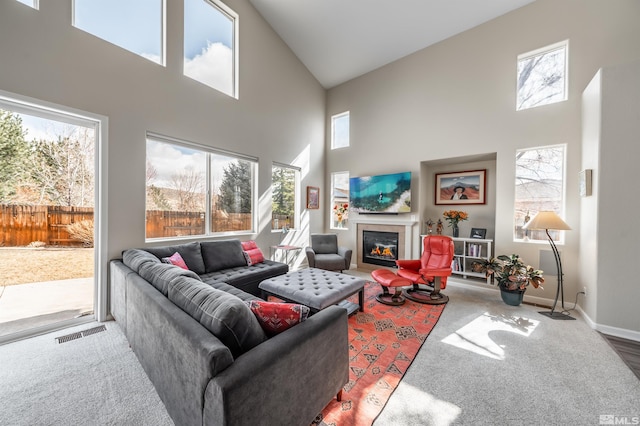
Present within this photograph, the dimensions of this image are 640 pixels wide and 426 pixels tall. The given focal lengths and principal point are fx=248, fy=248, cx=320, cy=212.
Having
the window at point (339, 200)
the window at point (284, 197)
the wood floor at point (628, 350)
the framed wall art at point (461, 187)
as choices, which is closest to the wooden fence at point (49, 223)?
the window at point (284, 197)

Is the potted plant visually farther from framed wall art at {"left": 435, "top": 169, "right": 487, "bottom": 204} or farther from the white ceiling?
the white ceiling

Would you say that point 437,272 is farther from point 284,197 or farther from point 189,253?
point 189,253

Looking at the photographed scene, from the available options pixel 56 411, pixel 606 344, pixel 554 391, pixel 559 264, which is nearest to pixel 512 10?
pixel 559 264

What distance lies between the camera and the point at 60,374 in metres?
1.99

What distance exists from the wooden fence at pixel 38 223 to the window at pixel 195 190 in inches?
29.1

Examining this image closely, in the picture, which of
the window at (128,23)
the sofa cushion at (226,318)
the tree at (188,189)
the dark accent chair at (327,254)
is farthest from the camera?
the dark accent chair at (327,254)

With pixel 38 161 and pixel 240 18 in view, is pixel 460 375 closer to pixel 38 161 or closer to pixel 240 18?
pixel 38 161

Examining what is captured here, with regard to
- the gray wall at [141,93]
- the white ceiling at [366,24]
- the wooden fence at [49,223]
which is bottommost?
the wooden fence at [49,223]

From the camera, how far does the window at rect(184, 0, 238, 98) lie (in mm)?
3760

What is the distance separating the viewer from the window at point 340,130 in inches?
240

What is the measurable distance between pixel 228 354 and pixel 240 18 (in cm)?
532
